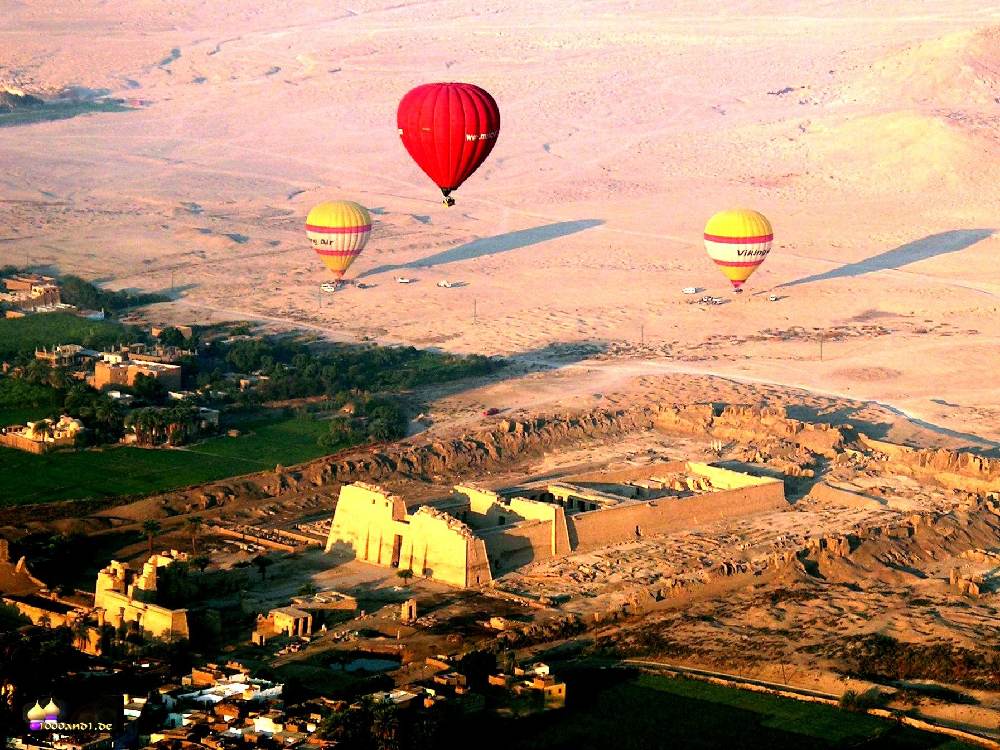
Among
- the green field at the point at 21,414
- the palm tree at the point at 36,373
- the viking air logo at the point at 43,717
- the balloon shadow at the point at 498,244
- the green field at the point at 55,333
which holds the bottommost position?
the viking air logo at the point at 43,717

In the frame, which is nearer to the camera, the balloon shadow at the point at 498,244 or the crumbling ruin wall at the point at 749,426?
the crumbling ruin wall at the point at 749,426

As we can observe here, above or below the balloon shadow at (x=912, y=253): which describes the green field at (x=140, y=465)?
below

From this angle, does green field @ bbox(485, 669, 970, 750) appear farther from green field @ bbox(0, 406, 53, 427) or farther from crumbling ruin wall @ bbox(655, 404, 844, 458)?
green field @ bbox(0, 406, 53, 427)

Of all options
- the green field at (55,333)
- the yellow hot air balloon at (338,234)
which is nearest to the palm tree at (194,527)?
the green field at (55,333)

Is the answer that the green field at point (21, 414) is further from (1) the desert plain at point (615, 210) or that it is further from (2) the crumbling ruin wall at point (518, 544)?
(2) the crumbling ruin wall at point (518, 544)

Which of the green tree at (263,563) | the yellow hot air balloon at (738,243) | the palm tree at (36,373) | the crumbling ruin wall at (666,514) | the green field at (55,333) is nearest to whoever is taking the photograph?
the green tree at (263,563)

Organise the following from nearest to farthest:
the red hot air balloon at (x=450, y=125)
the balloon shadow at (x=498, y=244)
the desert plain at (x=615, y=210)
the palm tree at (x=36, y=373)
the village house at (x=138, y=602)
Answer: the village house at (x=138, y=602)
the desert plain at (x=615, y=210)
the red hot air balloon at (x=450, y=125)
the palm tree at (x=36, y=373)
the balloon shadow at (x=498, y=244)

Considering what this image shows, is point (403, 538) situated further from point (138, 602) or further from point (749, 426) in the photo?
point (749, 426)
